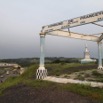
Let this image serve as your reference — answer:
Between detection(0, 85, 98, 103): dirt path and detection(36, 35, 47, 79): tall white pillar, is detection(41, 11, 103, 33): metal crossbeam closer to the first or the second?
detection(36, 35, 47, 79): tall white pillar

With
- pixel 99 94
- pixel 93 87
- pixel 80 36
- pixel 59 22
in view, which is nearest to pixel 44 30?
pixel 59 22

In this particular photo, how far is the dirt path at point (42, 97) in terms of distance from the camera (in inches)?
558

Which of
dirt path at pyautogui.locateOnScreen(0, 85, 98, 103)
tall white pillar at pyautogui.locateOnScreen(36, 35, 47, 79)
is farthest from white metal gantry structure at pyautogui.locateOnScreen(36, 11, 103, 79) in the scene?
dirt path at pyautogui.locateOnScreen(0, 85, 98, 103)

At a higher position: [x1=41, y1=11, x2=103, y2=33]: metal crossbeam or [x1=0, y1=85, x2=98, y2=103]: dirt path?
[x1=41, y1=11, x2=103, y2=33]: metal crossbeam

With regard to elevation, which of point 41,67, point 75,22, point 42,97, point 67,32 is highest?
point 75,22

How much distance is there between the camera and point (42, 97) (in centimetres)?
1538

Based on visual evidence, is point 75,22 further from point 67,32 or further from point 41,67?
point 41,67

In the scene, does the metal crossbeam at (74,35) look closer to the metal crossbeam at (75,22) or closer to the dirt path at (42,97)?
the metal crossbeam at (75,22)

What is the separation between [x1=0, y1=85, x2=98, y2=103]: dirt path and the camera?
46.5 ft

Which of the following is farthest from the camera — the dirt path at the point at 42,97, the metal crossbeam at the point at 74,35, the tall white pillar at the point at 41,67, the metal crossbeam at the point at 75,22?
the metal crossbeam at the point at 74,35

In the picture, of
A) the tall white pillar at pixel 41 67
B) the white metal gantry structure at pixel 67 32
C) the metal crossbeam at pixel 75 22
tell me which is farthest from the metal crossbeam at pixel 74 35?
the tall white pillar at pixel 41 67

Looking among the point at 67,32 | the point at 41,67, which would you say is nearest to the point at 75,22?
the point at 67,32

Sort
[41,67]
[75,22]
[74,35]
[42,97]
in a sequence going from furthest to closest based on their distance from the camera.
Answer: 1. [74,35]
2. [41,67]
3. [75,22]
4. [42,97]

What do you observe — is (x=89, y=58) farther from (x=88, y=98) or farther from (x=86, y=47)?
(x=88, y=98)
